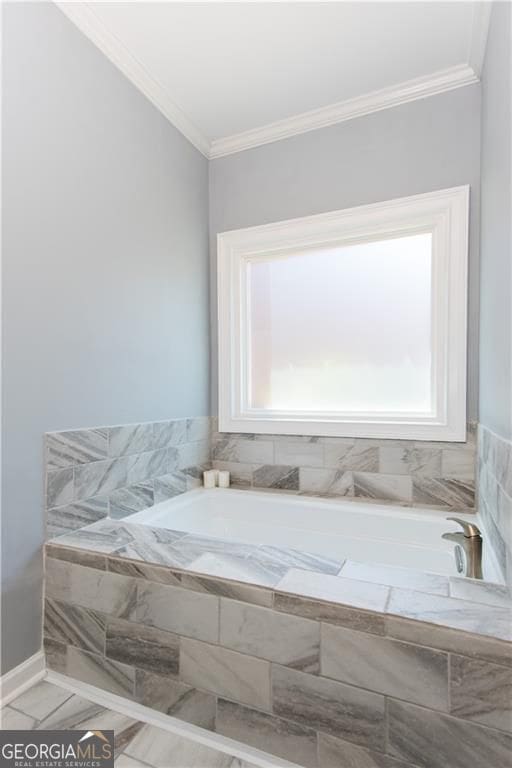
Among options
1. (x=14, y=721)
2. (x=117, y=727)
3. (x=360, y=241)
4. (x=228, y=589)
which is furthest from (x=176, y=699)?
(x=360, y=241)

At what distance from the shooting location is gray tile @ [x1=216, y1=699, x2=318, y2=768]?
1064 millimetres

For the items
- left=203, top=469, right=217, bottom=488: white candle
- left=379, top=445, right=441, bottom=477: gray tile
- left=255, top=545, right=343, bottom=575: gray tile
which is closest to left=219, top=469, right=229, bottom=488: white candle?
left=203, top=469, right=217, bottom=488: white candle

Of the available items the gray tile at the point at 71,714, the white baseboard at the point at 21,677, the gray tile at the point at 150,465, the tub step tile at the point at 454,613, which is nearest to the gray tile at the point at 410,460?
the tub step tile at the point at 454,613

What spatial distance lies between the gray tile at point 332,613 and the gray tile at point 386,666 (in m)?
0.02

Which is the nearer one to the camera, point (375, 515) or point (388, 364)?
point (375, 515)

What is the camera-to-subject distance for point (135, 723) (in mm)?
1261

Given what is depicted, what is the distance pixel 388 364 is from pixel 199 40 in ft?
6.21

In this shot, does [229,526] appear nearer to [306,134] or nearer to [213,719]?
[213,719]

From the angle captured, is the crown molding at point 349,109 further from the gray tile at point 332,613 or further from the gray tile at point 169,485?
the gray tile at point 332,613

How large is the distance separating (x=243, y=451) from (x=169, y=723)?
147 cm

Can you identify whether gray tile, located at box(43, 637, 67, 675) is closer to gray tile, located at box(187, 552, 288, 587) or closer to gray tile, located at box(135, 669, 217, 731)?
gray tile, located at box(135, 669, 217, 731)

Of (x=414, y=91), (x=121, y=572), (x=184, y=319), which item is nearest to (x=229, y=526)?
(x=121, y=572)

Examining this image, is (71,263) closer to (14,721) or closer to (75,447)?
(75,447)

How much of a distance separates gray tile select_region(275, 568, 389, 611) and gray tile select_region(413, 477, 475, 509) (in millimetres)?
1105
